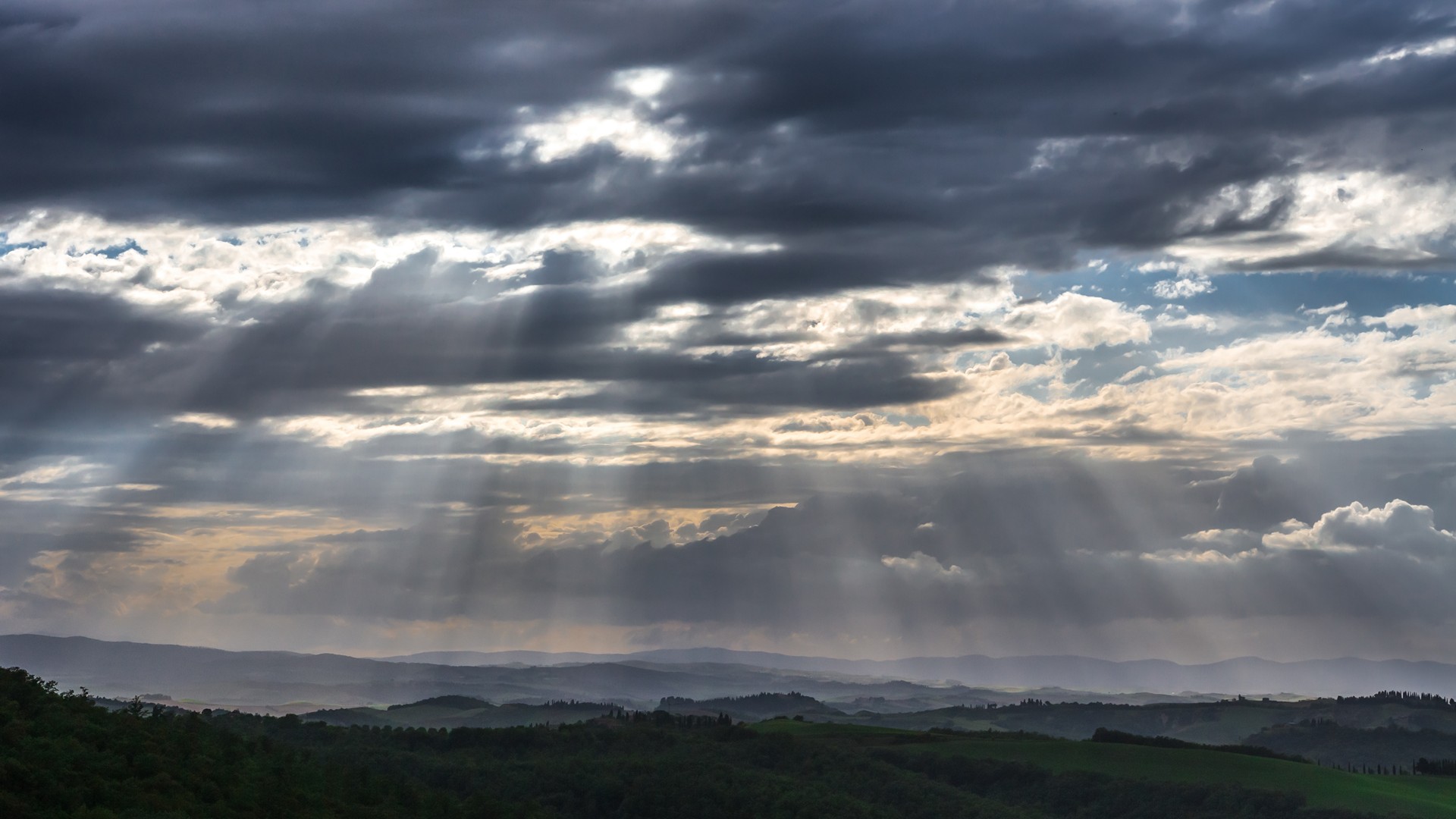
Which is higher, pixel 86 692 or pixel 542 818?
pixel 86 692

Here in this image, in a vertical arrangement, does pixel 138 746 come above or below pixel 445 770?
above

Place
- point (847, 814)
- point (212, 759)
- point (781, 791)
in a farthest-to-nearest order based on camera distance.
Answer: point (781, 791) < point (847, 814) < point (212, 759)

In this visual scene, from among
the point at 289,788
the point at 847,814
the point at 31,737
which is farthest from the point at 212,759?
the point at 847,814

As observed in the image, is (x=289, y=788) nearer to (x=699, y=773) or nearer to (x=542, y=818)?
(x=542, y=818)

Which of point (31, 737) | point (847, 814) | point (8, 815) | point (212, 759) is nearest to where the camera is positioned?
point (8, 815)

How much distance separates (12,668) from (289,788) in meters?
24.9

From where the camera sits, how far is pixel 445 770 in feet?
627

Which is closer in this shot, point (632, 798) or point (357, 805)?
point (357, 805)

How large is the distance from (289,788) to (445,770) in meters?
113

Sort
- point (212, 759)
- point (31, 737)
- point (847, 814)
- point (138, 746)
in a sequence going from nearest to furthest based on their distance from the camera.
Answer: point (31, 737), point (138, 746), point (212, 759), point (847, 814)

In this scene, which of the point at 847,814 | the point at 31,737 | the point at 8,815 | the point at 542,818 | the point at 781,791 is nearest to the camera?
the point at 8,815

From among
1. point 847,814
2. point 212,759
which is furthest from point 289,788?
point 847,814

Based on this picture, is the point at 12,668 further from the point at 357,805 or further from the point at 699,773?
the point at 699,773

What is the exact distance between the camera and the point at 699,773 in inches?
7697
